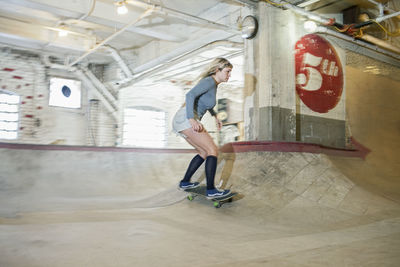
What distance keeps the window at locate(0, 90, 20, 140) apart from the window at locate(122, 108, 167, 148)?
365 centimetres

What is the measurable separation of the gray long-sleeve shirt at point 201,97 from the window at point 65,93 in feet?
30.9

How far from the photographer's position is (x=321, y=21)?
291 inches

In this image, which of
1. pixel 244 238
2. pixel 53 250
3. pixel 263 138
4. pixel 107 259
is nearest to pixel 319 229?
pixel 244 238

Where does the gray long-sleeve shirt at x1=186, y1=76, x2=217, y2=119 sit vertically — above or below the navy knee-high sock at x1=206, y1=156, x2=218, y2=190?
above

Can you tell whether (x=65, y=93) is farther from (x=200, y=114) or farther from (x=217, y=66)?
(x=217, y=66)

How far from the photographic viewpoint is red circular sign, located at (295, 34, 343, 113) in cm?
746

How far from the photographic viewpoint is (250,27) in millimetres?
6945

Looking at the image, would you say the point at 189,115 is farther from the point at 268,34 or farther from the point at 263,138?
the point at 268,34

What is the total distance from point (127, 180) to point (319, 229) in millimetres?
3734

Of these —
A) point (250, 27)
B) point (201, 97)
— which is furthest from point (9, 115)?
point (201, 97)

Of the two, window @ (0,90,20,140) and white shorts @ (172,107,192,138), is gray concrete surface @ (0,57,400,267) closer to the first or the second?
white shorts @ (172,107,192,138)

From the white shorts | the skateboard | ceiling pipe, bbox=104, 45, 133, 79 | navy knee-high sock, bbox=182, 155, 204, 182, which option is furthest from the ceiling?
the skateboard

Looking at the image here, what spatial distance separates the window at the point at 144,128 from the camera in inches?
519

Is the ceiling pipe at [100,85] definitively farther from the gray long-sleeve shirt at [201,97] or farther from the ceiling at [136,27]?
the gray long-sleeve shirt at [201,97]
